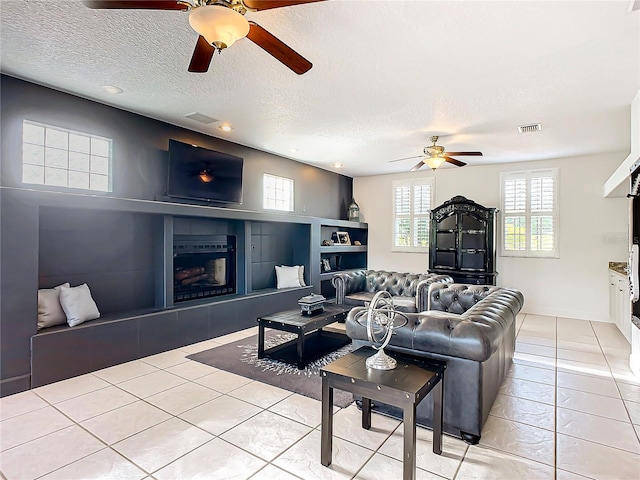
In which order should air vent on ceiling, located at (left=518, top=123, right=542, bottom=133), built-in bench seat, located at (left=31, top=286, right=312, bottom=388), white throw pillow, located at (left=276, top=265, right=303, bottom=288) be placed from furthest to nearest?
white throw pillow, located at (left=276, top=265, right=303, bottom=288) < air vent on ceiling, located at (left=518, top=123, right=542, bottom=133) < built-in bench seat, located at (left=31, top=286, right=312, bottom=388)

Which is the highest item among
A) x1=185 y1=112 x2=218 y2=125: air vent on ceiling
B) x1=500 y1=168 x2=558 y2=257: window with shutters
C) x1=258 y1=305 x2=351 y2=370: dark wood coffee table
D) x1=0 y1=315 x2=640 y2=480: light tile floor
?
x1=185 y1=112 x2=218 y2=125: air vent on ceiling

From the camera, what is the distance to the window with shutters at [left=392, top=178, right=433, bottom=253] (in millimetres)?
7930

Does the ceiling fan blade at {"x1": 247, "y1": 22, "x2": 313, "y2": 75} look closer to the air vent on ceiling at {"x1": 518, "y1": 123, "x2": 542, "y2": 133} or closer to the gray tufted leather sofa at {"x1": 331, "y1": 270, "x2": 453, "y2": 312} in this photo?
the air vent on ceiling at {"x1": 518, "y1": 123, "x2": 542, "y2": 133}

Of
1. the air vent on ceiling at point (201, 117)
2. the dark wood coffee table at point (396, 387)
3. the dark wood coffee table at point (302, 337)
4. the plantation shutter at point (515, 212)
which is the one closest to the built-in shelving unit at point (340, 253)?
the dark wood coffee table at point (302, 337)

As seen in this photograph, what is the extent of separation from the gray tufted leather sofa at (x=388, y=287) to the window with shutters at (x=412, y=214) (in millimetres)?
2061

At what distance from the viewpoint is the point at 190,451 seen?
7.72ft

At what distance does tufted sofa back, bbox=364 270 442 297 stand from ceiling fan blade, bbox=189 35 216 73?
4449mm

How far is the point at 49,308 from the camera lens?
141 inches

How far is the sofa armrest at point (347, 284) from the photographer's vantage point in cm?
584

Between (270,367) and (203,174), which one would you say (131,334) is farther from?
(203,174)

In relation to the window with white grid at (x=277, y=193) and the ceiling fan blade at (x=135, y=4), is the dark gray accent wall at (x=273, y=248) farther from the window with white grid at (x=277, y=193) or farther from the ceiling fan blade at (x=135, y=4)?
the ceiling fan blade at (x=135, y=4)

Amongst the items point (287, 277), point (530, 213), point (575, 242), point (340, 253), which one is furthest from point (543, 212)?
point (287, 277)

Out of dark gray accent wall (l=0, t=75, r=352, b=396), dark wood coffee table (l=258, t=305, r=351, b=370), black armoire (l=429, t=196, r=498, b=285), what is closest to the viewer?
dark gray accent wall (l=0, t=75, r=352, b=396)

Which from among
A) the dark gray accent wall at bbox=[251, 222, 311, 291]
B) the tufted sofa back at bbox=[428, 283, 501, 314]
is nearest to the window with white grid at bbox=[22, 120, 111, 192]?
the dark gray accent wall at bbox=[251, 222, 311, 291]
